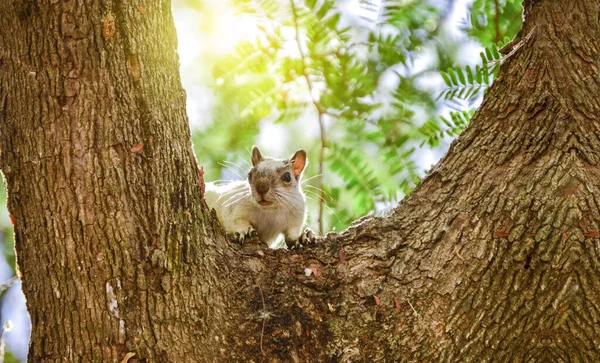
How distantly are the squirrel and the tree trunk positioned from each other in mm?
947

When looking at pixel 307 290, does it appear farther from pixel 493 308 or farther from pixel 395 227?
pixel 493 308

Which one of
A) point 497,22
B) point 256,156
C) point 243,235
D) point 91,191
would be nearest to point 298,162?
point 256,156

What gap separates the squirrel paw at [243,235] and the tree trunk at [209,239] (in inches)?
13.7

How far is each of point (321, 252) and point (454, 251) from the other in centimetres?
60

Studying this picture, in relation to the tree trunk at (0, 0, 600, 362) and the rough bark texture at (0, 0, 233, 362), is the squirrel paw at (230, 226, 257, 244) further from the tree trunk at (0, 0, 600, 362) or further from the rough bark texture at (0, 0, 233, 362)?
the rough bark texture at (0, 0, 233, 362)

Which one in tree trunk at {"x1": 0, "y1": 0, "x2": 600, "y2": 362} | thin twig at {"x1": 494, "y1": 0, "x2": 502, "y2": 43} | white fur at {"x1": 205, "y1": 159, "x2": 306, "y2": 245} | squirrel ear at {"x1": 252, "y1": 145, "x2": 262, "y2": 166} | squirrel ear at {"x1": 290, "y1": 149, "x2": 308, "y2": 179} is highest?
thin twig at {"x1": 494, "y1": 0, "x2": 502, "y2": 43}

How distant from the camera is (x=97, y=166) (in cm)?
250

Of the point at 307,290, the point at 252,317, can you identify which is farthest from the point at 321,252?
the point at 252,317

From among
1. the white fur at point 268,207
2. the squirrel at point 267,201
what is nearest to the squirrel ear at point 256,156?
the squirrel at point 267,201

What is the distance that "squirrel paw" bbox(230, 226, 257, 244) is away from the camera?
129 inches

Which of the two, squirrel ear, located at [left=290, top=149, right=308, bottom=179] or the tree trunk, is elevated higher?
squirrel ear, located at [left=290, top=149, right=308, bottom=179]

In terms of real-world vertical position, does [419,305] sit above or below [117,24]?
below

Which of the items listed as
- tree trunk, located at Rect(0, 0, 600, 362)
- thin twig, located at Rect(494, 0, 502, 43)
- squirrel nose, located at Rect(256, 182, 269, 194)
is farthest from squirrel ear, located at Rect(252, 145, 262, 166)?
thin twig, located at Rect(494, 0, 502, 43)

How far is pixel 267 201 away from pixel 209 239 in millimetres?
1110
